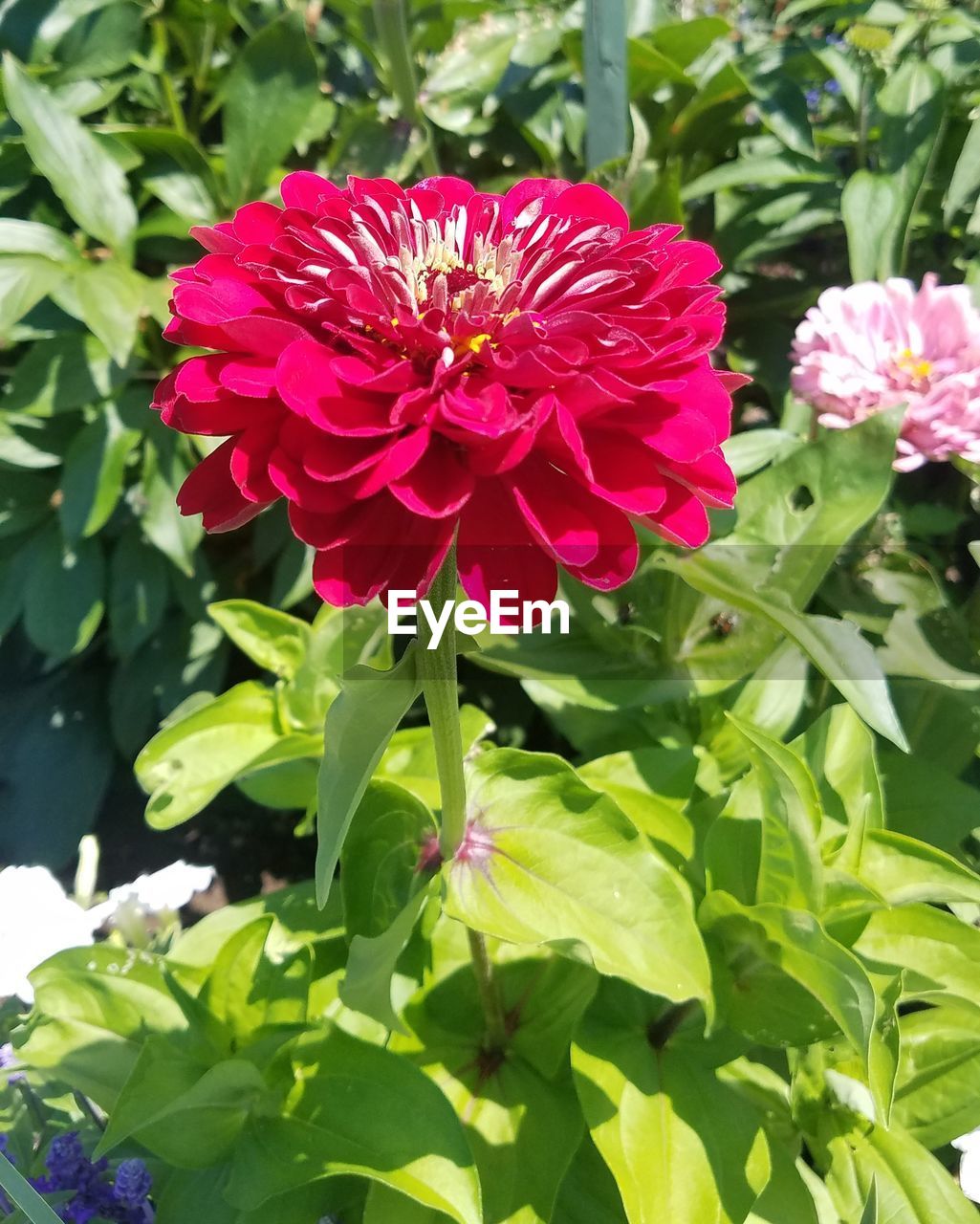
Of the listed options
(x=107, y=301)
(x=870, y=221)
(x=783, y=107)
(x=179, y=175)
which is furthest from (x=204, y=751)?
(x=783, y=107)

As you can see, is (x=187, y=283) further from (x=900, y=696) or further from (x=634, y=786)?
(x=900, y=696)

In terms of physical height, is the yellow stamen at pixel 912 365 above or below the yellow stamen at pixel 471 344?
below

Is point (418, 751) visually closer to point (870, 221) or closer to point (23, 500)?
point (23, 500)

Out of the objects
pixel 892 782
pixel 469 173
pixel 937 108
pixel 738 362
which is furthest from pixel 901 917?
pixel 469 173

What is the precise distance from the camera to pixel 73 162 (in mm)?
895

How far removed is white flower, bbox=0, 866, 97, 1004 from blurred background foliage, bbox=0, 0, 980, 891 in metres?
0.10

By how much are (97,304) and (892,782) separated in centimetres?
87

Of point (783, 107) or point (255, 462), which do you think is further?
point (783, 107)

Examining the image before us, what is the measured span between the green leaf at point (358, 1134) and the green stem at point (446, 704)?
0.16m

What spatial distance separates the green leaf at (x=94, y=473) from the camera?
944 millimetres

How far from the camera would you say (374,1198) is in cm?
62

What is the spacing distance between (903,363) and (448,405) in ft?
2.02

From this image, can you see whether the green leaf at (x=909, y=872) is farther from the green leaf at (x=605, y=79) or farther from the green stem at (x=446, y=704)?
the green leaf at (x=605, y=79)

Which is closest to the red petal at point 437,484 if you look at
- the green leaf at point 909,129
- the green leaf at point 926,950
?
the green leaf at point 926,950
